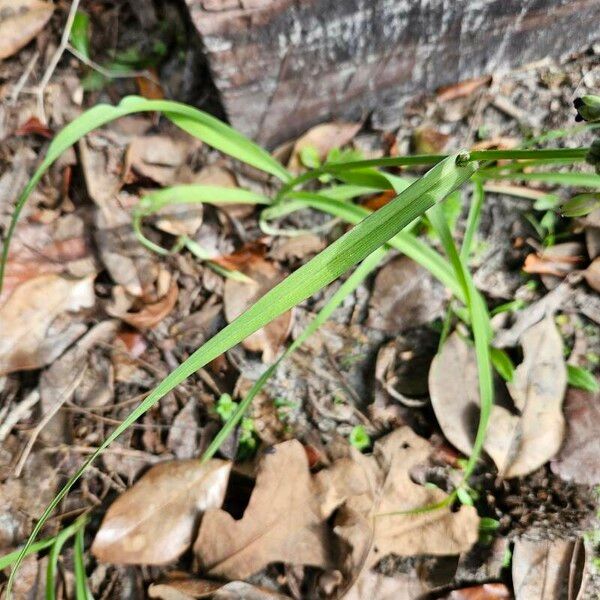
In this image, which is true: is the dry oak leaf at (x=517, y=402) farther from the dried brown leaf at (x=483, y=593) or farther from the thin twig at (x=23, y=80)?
the thin twig at (x=23, y=80)

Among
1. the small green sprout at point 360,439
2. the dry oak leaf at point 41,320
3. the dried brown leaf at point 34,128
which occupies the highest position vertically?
the dried brown leaf at point 34,128

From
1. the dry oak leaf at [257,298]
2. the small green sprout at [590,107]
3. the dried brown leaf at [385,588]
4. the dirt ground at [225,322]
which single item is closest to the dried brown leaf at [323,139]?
the dirt ground at [225,322]

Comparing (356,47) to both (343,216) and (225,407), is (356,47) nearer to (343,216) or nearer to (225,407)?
(343,216)

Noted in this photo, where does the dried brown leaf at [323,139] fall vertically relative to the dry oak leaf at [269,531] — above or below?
above

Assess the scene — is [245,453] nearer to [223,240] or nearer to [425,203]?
[223,240]

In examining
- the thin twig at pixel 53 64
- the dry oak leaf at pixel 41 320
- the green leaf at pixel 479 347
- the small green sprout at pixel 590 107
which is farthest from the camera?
the thin twig at pixel 53 64

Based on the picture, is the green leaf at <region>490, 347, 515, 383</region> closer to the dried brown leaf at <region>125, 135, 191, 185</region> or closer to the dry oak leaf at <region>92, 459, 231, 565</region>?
the dry oak leaf at <region>92, 459, 231, 565</region>

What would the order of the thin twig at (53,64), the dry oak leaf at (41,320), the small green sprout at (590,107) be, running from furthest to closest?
the thin twig at (53,64)
the dry oak leaf at (41,320)
the small green sprout at (590,107)

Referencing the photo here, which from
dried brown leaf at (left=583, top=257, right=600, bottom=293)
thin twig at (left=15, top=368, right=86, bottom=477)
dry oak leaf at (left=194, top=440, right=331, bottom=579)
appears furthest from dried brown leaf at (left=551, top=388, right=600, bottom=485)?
thin twig at (left=15, top=368, right=86, bottom=477)

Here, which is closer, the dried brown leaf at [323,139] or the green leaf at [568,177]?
the green leaf at [568,177]
